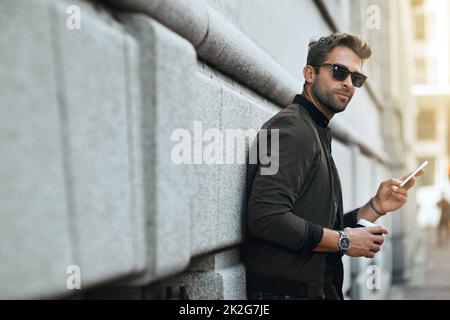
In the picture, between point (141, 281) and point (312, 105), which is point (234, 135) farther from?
point (141, 281)

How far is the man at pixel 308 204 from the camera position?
2.93 m

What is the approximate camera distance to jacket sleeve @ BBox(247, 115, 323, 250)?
2891 millimetres

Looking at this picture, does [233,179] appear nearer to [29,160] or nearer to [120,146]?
[120,146]

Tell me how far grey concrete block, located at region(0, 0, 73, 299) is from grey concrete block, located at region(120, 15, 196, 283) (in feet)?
1.51

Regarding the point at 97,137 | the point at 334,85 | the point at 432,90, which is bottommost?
the point at 97,137

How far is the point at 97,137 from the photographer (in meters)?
1.95

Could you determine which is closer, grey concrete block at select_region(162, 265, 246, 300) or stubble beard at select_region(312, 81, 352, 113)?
grey concrete block at select_region(162, 265, 246, 300)

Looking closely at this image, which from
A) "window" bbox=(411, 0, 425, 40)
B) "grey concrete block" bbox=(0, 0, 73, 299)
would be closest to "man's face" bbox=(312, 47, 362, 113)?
"grey concrete block" bbox=(0, 0, 73, 299)

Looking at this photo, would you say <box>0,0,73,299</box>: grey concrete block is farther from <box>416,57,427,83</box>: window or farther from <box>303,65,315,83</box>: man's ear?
<box>416,57,427,83</box>: window

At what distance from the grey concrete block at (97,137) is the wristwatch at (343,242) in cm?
115

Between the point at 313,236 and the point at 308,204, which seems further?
the point at 308,204

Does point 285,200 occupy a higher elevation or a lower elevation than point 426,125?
lower

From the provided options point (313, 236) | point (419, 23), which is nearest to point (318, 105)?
point (313, 236)

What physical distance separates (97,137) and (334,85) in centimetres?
176
